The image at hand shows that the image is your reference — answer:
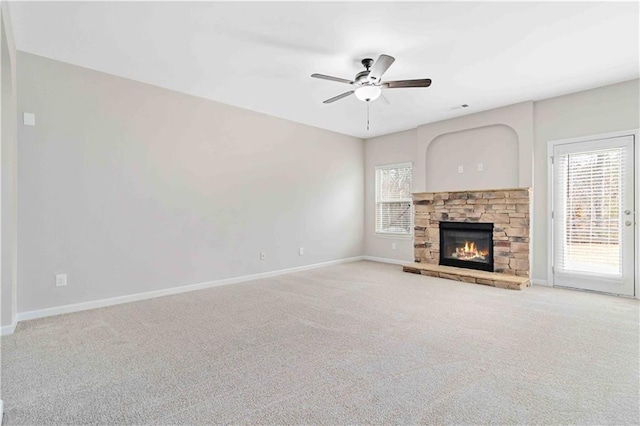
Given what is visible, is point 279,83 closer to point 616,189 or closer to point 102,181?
point 102,181

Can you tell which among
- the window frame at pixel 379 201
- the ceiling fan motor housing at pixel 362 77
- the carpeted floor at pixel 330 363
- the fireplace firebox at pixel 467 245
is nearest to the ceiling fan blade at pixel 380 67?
the ceiling fan motor housing at pixel 362 77

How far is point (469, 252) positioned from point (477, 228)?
454 mm

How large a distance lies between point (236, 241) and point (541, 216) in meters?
4.72

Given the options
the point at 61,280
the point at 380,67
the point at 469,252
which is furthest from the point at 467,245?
the point at 61,280

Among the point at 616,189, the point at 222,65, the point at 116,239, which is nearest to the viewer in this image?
the point at 222,65

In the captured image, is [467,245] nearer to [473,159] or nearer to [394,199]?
[473,159]

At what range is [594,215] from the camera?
4434 mm

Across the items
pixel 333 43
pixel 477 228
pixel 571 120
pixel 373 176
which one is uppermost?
pixel 333 43

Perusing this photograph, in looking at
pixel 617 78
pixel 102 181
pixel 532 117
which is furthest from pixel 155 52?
pixel 617 78

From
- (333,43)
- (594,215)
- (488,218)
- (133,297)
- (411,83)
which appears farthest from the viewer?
(488,218)

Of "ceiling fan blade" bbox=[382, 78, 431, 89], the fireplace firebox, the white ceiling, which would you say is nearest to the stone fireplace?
the fireplace firebox

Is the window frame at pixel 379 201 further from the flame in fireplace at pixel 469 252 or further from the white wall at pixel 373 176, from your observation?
the flame in fireplace at pixel 469 252

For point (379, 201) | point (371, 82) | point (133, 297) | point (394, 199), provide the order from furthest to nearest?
point (379, 201)
point (394, 199)
point (133, 297)
point (371, 82)

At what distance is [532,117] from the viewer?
16.3 ft
